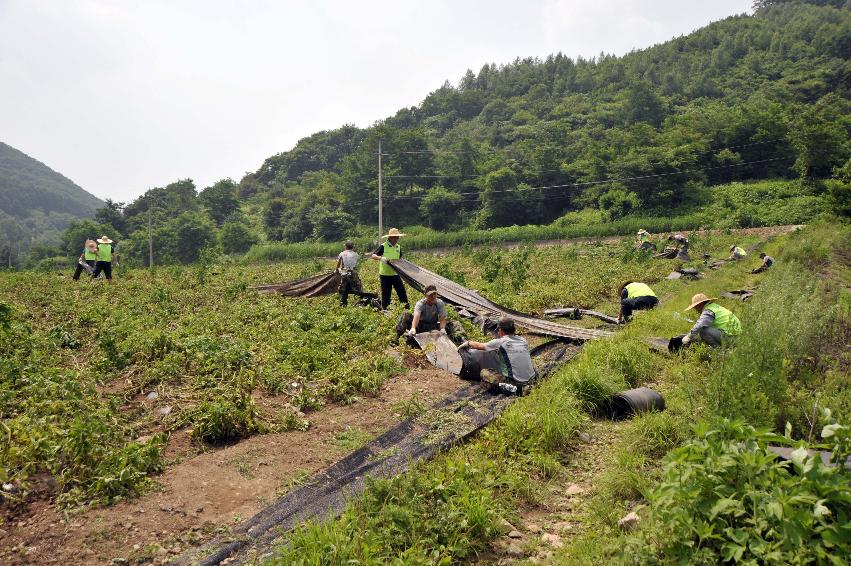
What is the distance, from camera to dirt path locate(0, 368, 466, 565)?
3469 mm

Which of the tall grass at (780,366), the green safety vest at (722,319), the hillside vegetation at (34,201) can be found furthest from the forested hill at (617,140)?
the hillside vegetation at (34,201)

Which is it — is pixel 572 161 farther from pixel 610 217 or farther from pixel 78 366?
pixel 78 366

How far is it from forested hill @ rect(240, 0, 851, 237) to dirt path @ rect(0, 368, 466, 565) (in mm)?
42240

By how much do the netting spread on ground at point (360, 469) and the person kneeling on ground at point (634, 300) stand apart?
4.59m

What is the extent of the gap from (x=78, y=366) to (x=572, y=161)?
53.9 m

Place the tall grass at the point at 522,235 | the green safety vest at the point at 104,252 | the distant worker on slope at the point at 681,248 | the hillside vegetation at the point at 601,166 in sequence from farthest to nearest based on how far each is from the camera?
1. the hillside vegetation at the point at 601,166
2. the tall grass at the point at 522,235
3. the distant worker on slope at the point at 681,248
4. the green safety vest at the point at 104,252

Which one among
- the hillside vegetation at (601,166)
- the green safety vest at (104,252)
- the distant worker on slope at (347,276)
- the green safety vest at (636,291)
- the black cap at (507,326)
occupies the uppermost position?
the hillside vegetation at (601,166)

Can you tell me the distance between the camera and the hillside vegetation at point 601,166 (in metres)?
41.0

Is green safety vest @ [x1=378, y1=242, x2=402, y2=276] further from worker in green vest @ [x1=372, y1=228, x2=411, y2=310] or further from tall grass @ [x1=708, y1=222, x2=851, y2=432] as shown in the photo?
tall grass @ [x1=708, y1=222, x2=851, y2=432]

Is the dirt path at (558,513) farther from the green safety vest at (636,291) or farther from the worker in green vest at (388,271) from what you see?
the worker in green vest at (388,271)

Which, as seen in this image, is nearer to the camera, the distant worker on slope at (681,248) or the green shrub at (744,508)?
the green shrub at (744,508)

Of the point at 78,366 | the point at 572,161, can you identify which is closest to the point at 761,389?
the point at 78,366

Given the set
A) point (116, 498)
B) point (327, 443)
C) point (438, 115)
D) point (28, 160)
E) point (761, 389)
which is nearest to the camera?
point (116, 498)

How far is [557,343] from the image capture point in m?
8.89
